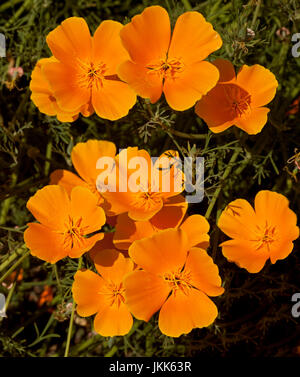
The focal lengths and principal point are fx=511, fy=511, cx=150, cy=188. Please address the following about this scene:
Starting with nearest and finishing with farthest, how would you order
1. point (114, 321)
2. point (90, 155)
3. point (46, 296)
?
point (114, 321) → point (90, 155) → point (46, 296)

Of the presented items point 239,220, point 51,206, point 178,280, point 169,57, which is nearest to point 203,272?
point 178,280

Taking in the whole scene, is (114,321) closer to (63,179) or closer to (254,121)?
(63,179)

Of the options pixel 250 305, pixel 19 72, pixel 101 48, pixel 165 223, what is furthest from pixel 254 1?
pixel 250 305

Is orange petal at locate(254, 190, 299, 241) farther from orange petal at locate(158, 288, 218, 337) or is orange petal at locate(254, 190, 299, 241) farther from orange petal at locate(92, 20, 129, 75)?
orange petal at locate(92, 20, 129, 75)

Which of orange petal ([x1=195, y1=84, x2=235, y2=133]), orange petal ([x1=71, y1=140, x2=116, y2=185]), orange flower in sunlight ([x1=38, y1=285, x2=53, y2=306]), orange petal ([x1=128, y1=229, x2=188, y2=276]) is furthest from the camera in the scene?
orange flower in sunlight ([x1=38, y1=285, x2=53, y2=306])

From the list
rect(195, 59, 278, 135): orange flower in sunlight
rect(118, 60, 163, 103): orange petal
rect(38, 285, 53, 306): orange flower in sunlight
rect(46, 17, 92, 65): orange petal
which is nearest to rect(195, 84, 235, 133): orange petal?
rect(195, 59, 278, 135): orange flower in sunlight

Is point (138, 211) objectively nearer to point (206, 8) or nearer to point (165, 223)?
point (165, 223)
